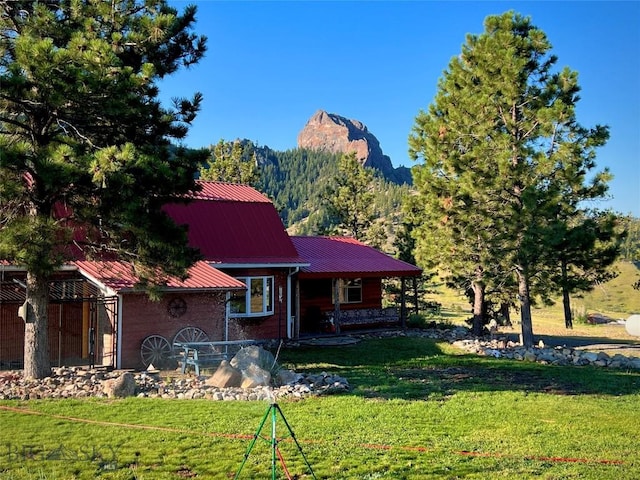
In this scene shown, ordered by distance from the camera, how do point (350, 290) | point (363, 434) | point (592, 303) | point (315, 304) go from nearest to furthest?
point (363, 434) < point (315, 304) < point (350, 290) < point (592, 303)

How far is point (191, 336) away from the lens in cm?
1486

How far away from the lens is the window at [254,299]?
18.7 meters

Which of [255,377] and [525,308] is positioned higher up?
[525,308]

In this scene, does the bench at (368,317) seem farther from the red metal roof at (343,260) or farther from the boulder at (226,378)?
the boulder at (226,378)

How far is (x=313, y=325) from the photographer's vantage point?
21828mm

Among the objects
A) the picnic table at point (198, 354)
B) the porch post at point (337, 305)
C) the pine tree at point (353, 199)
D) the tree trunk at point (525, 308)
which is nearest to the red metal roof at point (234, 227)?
the porch post at point (337, 305)

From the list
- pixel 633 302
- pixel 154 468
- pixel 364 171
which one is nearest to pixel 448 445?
pixel 154 468

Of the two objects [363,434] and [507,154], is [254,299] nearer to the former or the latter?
[507,154]

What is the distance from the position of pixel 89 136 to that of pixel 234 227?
9.09 metres

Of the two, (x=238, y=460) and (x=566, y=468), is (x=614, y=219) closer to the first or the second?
(x=566, y=468)

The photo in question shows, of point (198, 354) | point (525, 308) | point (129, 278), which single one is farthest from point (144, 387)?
point (525, 308)

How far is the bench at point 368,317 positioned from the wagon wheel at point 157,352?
9100 millimetres

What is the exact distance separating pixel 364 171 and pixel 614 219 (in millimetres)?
17364

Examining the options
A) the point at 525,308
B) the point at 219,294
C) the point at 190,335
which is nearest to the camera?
the point at 190,335
